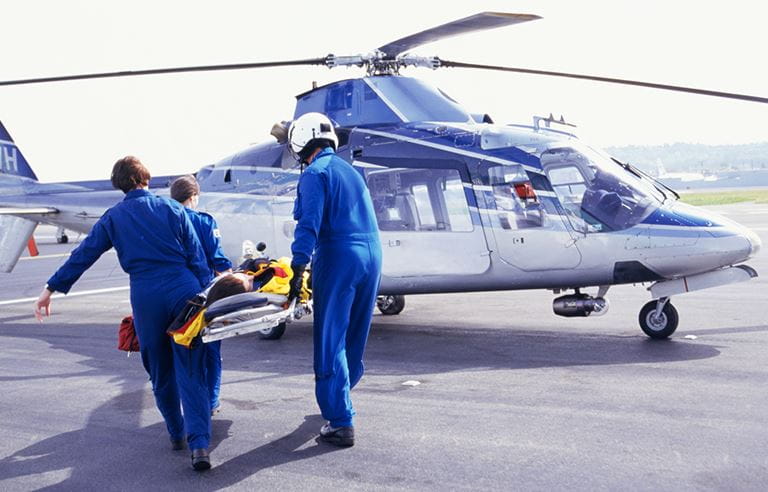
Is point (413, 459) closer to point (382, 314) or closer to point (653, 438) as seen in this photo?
point (653, 438)

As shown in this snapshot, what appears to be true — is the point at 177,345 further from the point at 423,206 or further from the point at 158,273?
the point at 423,206

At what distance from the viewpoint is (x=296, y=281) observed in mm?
5344

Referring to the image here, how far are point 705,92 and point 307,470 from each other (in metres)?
5.33

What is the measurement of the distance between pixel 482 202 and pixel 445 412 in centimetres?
330

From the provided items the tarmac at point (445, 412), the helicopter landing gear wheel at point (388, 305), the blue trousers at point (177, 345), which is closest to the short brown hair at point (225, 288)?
the blue trousers at point (177, 345)

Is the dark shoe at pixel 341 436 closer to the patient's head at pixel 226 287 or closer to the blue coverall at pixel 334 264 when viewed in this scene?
the blue coverall at pixel 334 264

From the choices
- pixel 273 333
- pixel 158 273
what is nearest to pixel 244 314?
pixel 158 273

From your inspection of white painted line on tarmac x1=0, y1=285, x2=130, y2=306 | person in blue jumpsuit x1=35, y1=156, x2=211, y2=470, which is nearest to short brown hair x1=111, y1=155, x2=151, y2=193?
person in blue jumpsuit x1=35, y1=156, x2=211, y2=470

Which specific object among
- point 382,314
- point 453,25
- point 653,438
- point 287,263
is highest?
point 453,25

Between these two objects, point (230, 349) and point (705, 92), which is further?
point (230, 349)

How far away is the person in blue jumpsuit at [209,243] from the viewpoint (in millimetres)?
5477

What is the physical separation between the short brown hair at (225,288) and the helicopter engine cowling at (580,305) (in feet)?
14.5

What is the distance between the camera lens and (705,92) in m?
7.85

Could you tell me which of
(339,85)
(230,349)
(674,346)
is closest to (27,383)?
(230,349)
